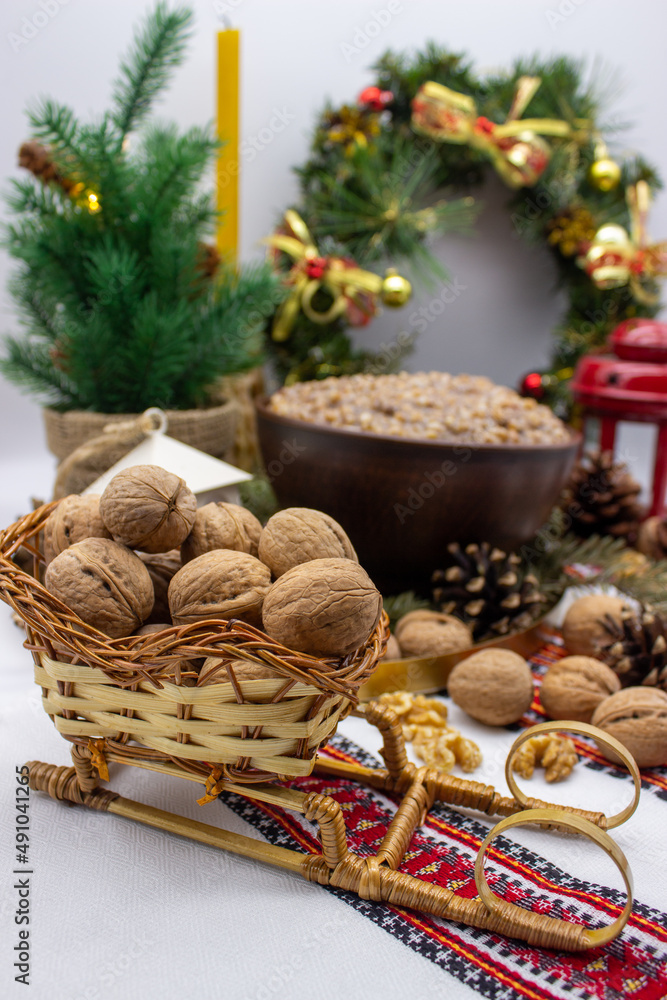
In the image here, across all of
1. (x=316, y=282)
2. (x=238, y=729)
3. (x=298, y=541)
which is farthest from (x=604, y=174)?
(x=238, y=729)

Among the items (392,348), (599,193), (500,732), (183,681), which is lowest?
(500,732)

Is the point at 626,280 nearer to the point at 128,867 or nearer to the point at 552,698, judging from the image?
the point at 552,698

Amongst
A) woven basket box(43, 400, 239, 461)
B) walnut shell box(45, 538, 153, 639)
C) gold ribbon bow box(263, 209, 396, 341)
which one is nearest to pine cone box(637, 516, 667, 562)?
gold ribbon bow box(263, 209, 396, 341)

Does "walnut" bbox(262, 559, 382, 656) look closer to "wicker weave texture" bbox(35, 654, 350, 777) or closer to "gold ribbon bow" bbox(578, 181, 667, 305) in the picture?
"wicker weave texture" bbox(35, 654, 350, 777)

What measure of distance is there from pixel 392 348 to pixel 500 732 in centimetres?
100

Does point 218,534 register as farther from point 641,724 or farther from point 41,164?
point 41,164

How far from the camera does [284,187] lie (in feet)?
5.14

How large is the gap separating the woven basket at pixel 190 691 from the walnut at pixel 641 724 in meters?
0.27

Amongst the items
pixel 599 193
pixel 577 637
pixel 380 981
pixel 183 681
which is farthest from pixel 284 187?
pixel 380 981

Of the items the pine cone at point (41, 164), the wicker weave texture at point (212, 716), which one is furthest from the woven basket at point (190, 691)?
the pine cone at point (41, 164)

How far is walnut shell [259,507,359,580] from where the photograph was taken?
1.79 ft

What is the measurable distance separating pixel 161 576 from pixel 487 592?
439 millimetres

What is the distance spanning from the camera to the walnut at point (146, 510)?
541 mm

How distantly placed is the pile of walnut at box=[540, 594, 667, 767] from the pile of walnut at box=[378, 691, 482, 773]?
0.37 feet
